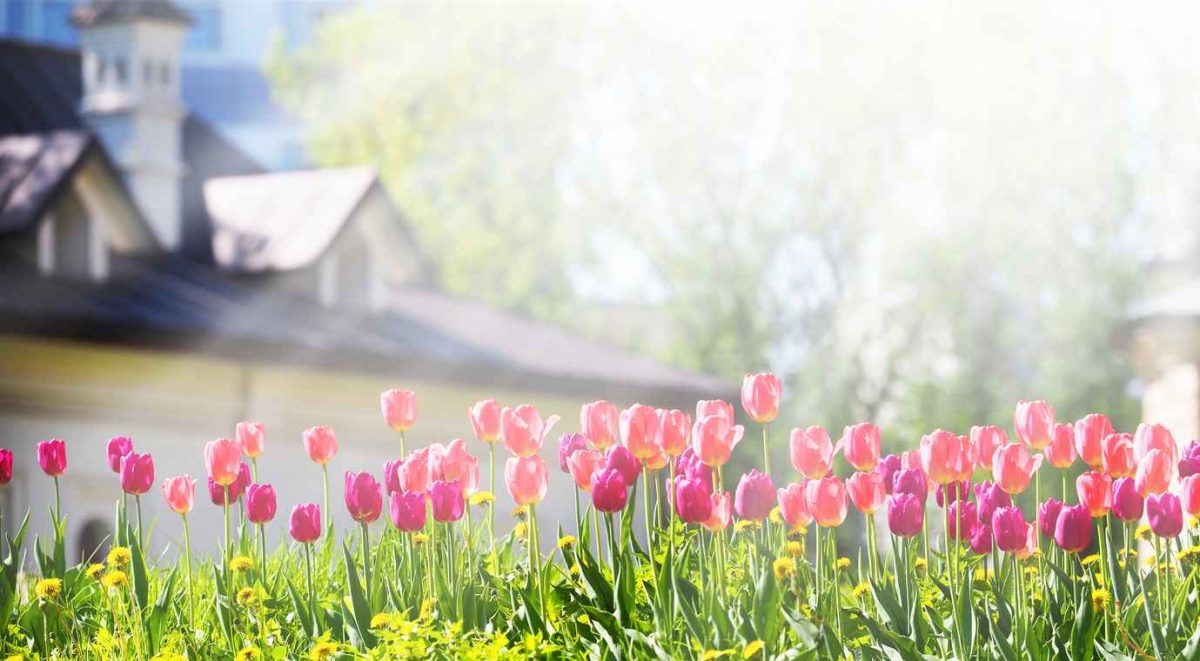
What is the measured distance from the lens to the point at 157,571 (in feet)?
14.8

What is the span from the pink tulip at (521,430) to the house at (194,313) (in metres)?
8.16

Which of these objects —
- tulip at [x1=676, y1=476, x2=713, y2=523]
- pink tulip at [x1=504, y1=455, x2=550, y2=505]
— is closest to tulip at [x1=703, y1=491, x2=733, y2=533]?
tulip at [x1=676, y1=476, x2=713, y2=523]

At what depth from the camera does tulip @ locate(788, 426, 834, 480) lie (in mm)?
3336

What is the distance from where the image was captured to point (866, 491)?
3.34 meters

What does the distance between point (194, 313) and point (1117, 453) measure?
10.5 meters

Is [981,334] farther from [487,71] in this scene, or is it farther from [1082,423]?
[1082,423]

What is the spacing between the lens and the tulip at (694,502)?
3100mm

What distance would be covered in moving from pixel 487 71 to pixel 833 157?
20.6 feet

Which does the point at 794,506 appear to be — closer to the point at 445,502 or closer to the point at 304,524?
the point at 445,502

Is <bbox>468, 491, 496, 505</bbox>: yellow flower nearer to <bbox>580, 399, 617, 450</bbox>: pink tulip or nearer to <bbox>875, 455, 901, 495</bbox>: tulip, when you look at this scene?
<bbox>580, 399, 617, 450</bbox>: pink tulip

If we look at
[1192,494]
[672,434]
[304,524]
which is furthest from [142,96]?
[1192,494]

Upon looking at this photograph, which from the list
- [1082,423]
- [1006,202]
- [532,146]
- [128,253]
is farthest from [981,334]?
[1082,423]

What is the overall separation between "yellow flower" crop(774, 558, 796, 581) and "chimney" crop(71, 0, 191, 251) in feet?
45.2

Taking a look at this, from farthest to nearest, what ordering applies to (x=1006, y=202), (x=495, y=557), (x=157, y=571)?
(x=1006, y=202) < (x=157, y=571) < (x=495, y=557)
